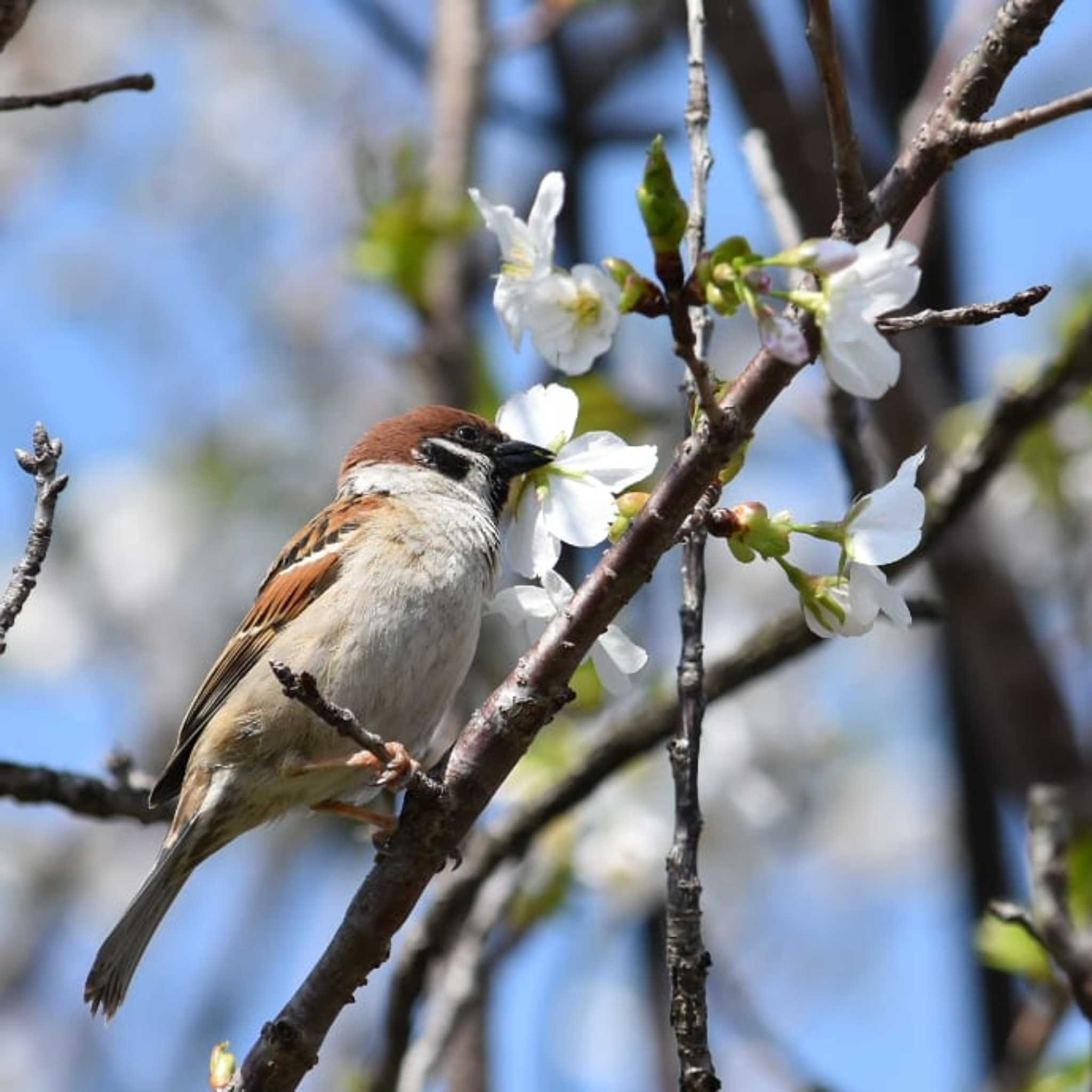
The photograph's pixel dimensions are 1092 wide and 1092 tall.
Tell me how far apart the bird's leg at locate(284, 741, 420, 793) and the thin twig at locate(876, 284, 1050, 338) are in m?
0.80

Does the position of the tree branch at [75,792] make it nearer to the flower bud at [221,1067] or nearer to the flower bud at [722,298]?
the flower bud at [221,1067]

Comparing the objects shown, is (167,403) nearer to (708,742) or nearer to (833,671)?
(833,671)

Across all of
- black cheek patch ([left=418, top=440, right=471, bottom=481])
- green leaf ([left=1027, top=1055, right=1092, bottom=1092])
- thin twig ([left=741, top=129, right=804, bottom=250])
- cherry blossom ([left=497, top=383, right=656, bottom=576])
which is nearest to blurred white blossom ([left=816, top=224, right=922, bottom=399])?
cherry blossom ([left=497, top=383, right=656, bottom=576])

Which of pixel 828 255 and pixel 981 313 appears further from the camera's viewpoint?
pixel 981 313

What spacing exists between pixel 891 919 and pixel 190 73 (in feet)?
18.4

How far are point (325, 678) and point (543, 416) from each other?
4.30 feet

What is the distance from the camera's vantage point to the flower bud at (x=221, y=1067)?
2.24 m

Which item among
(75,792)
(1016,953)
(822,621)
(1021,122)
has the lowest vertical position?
(1016,953)

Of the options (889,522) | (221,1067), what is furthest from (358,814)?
(889,522)

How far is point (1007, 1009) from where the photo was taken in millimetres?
5078

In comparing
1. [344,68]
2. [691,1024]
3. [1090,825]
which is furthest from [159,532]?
[691,1024]

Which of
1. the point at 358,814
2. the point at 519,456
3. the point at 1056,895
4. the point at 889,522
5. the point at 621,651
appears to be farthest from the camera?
the point at 358,814

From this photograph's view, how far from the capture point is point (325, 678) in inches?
135

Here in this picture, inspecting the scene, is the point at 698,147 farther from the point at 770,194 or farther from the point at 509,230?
the point at 770,194
